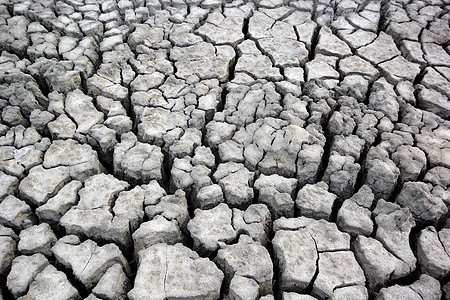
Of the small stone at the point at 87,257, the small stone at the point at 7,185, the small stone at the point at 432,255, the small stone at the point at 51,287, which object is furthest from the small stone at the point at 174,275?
the small stone at the point at 432,255

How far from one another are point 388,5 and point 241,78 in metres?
1.60

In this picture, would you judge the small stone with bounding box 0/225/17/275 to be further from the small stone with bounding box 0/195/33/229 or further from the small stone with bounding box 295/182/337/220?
the small stone with bounding box 295/182/337/220

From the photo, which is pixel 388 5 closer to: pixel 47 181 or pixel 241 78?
pixel 241 78

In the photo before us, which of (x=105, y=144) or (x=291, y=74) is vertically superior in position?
(x=291, y=74)

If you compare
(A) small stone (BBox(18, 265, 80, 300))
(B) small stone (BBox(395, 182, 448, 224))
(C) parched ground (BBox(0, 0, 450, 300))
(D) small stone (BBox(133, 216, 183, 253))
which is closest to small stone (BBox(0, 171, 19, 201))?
(C) parched ground (BBox(0, 0, 450, 300))

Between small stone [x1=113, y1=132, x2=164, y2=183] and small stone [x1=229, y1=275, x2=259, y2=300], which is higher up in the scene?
small stone [x1=113, y1=132, x2=164, y2=183]

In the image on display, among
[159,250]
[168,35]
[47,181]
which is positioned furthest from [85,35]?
[159,250]

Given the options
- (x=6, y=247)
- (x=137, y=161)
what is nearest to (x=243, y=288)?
(x=137, y=161)

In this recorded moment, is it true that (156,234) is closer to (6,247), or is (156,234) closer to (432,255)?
(6,247)

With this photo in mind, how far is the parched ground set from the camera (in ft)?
4.73

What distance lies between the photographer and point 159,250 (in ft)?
4.88

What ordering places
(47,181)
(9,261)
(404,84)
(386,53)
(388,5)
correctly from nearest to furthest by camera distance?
1. (9,261)
2. (47,181)
3. (404,84)
4. (386,53)
5. (388,5)

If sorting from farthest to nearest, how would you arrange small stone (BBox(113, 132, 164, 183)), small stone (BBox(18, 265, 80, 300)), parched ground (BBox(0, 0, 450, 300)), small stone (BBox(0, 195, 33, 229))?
small stone (BBox(113, 132, 164, 183))
small stone (BBox(0, 195, 33, 229))
parched ground (BBox(0, 0, 450, 300))
small stone (BBox(18, 265, 80, 300))

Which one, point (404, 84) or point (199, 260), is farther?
point (404, 84)
